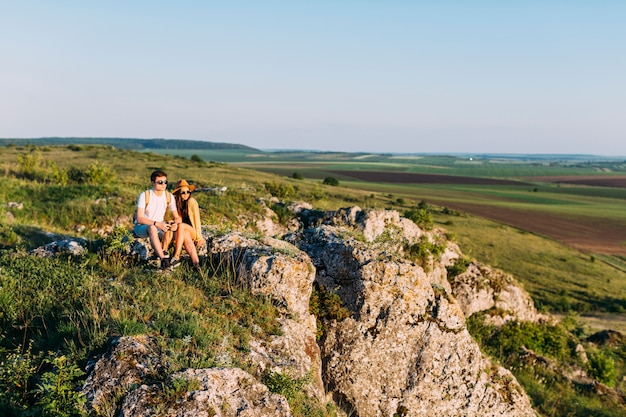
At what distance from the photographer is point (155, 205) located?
10.2 m

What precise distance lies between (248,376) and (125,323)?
2.23 meters

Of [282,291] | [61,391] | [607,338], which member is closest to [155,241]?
[282,291]

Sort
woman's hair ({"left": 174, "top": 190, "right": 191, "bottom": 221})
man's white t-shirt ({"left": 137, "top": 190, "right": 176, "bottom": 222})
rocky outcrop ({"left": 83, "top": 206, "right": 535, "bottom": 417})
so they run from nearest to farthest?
rocky outcrop ({"left": 83, "top": 206, "right": 535, "bottom": 417}) < man's white t-shirt ({"left": 137, "top": 190, "right": 176, "bottom": 222}) < woman's hair ({"left": 174, "top": 190, "right": 191, "bottom": 221})

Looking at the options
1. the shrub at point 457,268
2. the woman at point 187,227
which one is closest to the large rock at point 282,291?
the woman at point 187,227

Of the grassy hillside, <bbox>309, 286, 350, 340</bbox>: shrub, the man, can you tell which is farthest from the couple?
<bbox>309, 286, 350, 340</bbox>: shrub

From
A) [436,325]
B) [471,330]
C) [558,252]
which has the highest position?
[436,325]

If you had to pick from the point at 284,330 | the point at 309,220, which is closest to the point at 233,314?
the point at 284,330

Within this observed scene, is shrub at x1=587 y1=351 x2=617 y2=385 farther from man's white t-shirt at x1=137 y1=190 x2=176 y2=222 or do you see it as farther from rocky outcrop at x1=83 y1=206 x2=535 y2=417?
man's white t-shirt at x1=137 y1=190 x2=176 y2=222

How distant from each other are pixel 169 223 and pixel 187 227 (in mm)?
528

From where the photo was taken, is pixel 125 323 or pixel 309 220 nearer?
pixel 125 323

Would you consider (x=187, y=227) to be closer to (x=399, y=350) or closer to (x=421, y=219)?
(x=399, y=350)

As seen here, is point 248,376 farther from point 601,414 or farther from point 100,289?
point 601,414

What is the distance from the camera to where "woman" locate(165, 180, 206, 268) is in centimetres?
970

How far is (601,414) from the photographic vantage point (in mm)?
14445
